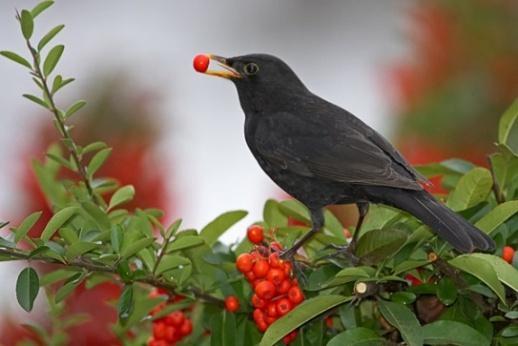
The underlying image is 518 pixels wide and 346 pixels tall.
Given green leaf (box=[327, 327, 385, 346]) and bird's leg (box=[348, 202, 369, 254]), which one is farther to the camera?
bird's leg (box=[348, 202, 369, 254])

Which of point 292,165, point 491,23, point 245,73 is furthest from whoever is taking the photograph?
Answer: point 491,23

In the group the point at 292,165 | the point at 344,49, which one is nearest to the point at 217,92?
the point at 344,49

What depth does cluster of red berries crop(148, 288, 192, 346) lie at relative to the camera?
199cm

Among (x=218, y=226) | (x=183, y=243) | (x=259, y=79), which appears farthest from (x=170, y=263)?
(x=259, y=79)

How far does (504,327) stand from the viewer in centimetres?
173

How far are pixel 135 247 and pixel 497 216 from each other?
58cm

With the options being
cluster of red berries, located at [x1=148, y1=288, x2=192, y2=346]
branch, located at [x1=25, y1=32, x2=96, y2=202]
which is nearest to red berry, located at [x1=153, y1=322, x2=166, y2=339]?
cluster of red berries, located at [x1=148, y1=288, x2=192, y2=346]

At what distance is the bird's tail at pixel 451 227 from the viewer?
1797 mm

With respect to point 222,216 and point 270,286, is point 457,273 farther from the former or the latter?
point 222,216

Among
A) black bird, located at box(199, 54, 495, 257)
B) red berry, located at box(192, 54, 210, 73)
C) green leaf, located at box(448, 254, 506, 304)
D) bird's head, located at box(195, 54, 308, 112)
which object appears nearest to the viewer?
green leaf, located at box(448, 254, 506, 304)

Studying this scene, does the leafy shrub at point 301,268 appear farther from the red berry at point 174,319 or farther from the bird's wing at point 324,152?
the bird's wing at point 324,152

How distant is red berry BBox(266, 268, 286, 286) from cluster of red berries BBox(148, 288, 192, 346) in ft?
0.67

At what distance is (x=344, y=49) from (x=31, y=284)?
23.0 feet

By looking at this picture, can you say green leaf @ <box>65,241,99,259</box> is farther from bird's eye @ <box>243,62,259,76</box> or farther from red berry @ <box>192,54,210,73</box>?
bird's eye @ <box>243,62,259,76</box>
